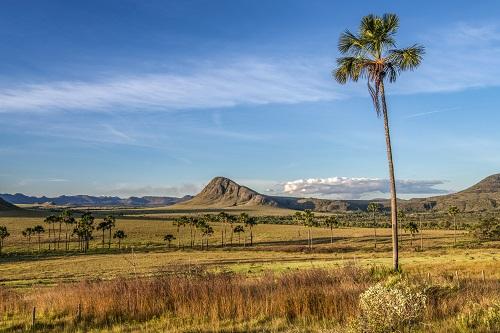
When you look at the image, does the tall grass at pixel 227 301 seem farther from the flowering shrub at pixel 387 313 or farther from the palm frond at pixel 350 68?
the palm frond at pixel 350 68

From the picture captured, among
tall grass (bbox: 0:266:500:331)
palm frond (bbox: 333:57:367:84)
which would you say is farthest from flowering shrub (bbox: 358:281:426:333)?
palm frond (bbox: 333:57:367:84)

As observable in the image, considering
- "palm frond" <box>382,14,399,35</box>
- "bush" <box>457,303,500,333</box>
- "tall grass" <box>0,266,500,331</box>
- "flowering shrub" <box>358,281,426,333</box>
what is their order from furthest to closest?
"palm frond" <box>382,14,399,35</box> → "tall grass" <box>0,266,500,331</box> → "bush" <box>457,303,500,333</box> → "flowering shrub" <box>358,281,426,333</box>

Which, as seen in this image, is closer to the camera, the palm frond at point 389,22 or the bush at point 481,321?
the bush at point 481,321

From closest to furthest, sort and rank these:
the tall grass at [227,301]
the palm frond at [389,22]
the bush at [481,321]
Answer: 1. the bush at [481,321]
2. the tall grass at [227,301]
3. the palm frond at [389,22]

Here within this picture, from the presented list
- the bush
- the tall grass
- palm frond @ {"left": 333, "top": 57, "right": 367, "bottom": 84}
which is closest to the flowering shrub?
the bush

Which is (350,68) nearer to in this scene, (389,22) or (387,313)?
(389,22)

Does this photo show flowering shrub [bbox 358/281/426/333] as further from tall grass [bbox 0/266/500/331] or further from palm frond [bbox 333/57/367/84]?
palm frond [bbox 333/57/367/84]

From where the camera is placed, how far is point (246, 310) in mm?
14164

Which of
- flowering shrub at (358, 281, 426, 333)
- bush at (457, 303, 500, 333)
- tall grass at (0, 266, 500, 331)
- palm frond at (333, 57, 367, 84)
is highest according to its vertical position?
palm frond at (333, 57, 367, 84)

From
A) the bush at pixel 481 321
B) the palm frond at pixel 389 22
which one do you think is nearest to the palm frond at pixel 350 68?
the palm frond at pixel 389 22

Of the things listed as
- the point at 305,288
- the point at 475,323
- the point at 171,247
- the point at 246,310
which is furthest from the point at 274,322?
the point at 171,247

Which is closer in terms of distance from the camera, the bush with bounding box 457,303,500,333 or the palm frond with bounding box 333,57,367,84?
the bush with bounding box 457,303,500,333

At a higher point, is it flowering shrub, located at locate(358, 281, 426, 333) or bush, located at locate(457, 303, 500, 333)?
flowering shrub, located at locate(358, 281, 426, 333)

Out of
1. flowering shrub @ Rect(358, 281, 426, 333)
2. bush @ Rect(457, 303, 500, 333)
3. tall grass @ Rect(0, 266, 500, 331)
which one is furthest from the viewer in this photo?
tall grass @ Rect(0, 266, 500, 331)
